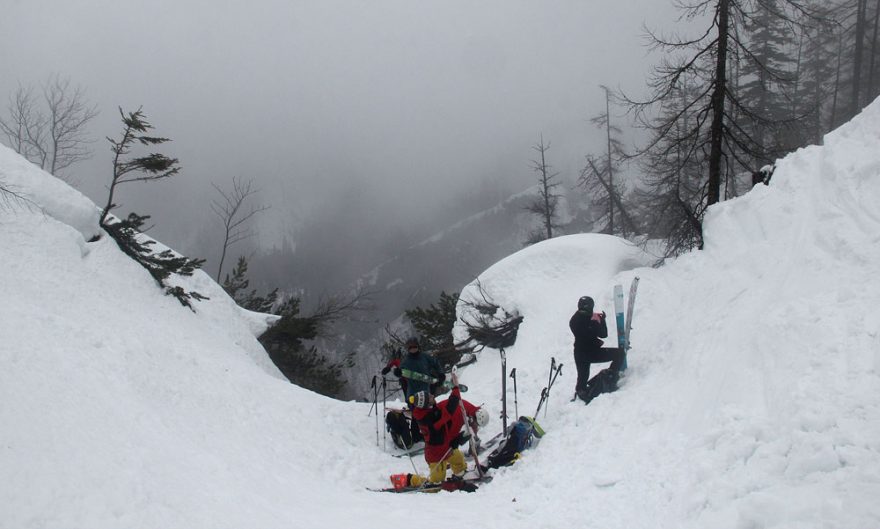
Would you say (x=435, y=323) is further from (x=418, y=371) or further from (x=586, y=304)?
(x=586, y=304)

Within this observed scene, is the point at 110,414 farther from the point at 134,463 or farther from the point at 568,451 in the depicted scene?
the point at 568,451

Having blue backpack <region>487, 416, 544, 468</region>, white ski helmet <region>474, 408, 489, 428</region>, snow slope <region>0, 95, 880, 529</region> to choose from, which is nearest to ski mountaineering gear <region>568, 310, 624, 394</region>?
snow slope <region>0, 95, 880, 529</region>

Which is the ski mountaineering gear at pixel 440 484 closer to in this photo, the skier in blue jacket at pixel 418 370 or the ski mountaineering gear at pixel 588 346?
the skier in blue jacket at pixel 418 370

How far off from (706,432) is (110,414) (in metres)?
6.97

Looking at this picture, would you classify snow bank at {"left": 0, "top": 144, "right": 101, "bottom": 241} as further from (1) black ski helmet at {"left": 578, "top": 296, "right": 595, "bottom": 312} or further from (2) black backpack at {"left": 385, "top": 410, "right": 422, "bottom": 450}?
(1) black ski helmet at {"left": 578, "top": 296, "right": 595, "bottom": 312}

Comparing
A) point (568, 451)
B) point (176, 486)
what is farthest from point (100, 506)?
point (568, 451)

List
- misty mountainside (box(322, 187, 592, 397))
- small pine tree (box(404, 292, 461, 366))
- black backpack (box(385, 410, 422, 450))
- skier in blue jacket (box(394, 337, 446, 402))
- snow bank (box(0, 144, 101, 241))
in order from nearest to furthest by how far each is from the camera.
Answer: black backpack (box(385, 410, 422, 450)) → skier in blue jacket (box(394, 337, 446, 402)) → snow bank (box(0, 144, 101, 241)) → small pine tree (box(404, 292, 461, 366)) → misty mountainside (box(322, 187, 592, 397))

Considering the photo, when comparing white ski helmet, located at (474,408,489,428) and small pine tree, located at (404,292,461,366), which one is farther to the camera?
small pine tree, located at (404,292,461,366)

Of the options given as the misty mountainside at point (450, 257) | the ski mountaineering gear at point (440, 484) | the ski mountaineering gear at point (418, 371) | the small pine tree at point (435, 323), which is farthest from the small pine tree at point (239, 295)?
the misty mountainside at point (450, 257)

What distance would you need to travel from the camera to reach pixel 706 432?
509cm

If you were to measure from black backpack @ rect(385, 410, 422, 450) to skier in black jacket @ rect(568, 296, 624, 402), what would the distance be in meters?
3.27

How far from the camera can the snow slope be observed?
4234 mm

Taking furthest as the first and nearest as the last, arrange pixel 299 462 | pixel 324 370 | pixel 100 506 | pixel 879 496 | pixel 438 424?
pixel 324 370 → pixel 299 462 → pixel 438 424 → pixel 100 506 → pixel 879 496

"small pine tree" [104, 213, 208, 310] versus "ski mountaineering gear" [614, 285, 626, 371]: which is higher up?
"small pine tree" [104, 213, 208, 310]
